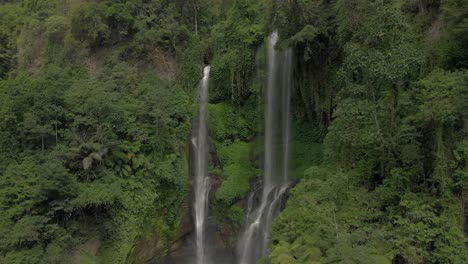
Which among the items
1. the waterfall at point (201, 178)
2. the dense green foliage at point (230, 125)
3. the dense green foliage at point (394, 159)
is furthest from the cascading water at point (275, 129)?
the dense green foliage at point (394, 159)

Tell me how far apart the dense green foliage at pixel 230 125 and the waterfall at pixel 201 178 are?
1.82ft

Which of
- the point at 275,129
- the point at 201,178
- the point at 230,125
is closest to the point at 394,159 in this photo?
the point at 275,129

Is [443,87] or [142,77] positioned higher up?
[142,77]

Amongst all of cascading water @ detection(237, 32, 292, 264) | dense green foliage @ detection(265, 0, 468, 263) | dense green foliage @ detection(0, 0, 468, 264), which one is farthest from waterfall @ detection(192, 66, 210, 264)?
dense green foliage @ detection(265, 0, 468, 263)

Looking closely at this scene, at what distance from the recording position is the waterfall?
19203 mm

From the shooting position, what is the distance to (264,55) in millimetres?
21672

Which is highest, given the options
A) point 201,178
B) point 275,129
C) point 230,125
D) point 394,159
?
point 230,125

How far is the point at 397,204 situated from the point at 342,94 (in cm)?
500

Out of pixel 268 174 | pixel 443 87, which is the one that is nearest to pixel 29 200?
pixel 268 174

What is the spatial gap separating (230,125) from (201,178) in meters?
3.61

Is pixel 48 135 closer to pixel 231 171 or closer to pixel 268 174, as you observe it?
pixel 231 171

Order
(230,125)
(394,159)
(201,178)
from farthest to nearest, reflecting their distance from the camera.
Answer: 1. (230,125)
2. (201,178)
3. (394,159)

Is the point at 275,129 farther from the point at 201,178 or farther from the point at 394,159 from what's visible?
the point at 394,159

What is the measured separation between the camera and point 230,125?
72.8 ft
